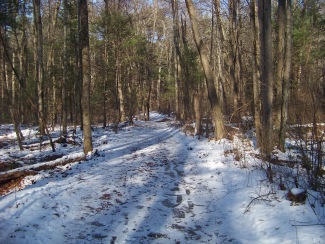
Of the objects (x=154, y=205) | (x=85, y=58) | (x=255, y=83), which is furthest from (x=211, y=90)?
(x=154, y=205)

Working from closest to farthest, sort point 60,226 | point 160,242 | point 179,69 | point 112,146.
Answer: point 160,242 → point 60,226 → point 112,146 → point 179,69

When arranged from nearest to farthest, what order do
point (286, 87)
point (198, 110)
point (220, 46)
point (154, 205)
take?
point (154, 205) < point (286, 87) < point (198, 110) < point (220, 46)

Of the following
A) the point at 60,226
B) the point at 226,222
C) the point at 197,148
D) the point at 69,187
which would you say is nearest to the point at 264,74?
the point at 197,148

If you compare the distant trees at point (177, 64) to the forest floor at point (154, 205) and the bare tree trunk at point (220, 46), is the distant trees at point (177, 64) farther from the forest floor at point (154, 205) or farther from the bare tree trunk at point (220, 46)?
the forest floor at point (154, 205)

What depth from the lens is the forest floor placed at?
430cm

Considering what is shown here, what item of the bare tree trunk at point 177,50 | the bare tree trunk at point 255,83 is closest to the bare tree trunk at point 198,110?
the bare tree trunk at point 255,83

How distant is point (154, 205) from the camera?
5695 millimetres

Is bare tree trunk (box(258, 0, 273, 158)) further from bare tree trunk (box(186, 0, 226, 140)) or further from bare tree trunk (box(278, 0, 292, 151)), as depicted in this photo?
bare tree trunk (box(186, 0, 226, 140))

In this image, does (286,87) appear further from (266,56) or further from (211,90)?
(211,90)

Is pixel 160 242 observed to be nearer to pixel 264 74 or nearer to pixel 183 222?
pixel 183 222

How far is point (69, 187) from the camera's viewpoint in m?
6.41

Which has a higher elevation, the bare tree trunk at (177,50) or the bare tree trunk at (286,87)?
the bare tree trunk at (177,50)

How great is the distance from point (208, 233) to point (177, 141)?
9.56 m

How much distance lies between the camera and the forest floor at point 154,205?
4305 mm
